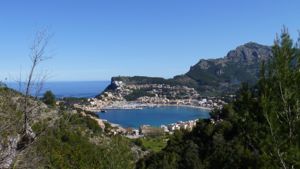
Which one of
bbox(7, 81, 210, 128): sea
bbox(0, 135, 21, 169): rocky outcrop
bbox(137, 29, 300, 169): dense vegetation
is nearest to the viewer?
bbox(0, 135, 21, 169): rocky outcrop

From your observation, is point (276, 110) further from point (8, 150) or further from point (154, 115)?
point (154, 115)

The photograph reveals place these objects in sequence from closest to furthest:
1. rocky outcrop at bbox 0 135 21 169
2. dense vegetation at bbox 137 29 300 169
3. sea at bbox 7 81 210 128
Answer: rocky outcrop at bbox 0 135 21 169 → dense vegetation at bbox 137 29 300 169 → sea at bbox 7 81 210 128

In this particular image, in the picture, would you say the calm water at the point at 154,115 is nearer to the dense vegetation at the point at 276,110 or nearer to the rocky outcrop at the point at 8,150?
the dense vegetation at the point at 276,110

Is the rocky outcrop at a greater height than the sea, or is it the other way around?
the rocky outcrop

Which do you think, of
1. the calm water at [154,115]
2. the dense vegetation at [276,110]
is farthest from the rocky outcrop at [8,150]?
the calm water at [154,115]

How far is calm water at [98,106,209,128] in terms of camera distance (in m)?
120

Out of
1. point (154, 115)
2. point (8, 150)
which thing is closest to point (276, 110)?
point (8, 150)

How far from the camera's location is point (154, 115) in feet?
454

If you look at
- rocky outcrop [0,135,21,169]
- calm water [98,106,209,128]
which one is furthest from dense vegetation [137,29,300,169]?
calm water [98,106,209,128]

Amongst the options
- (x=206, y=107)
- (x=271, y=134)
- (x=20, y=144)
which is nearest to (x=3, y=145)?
(x=20, y=144)

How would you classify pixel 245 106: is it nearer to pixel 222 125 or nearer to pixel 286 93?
pixel 286 93

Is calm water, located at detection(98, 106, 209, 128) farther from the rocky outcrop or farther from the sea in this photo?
the rocky outcrop

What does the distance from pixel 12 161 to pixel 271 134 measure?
18.9 ft

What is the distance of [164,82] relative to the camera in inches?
7643
